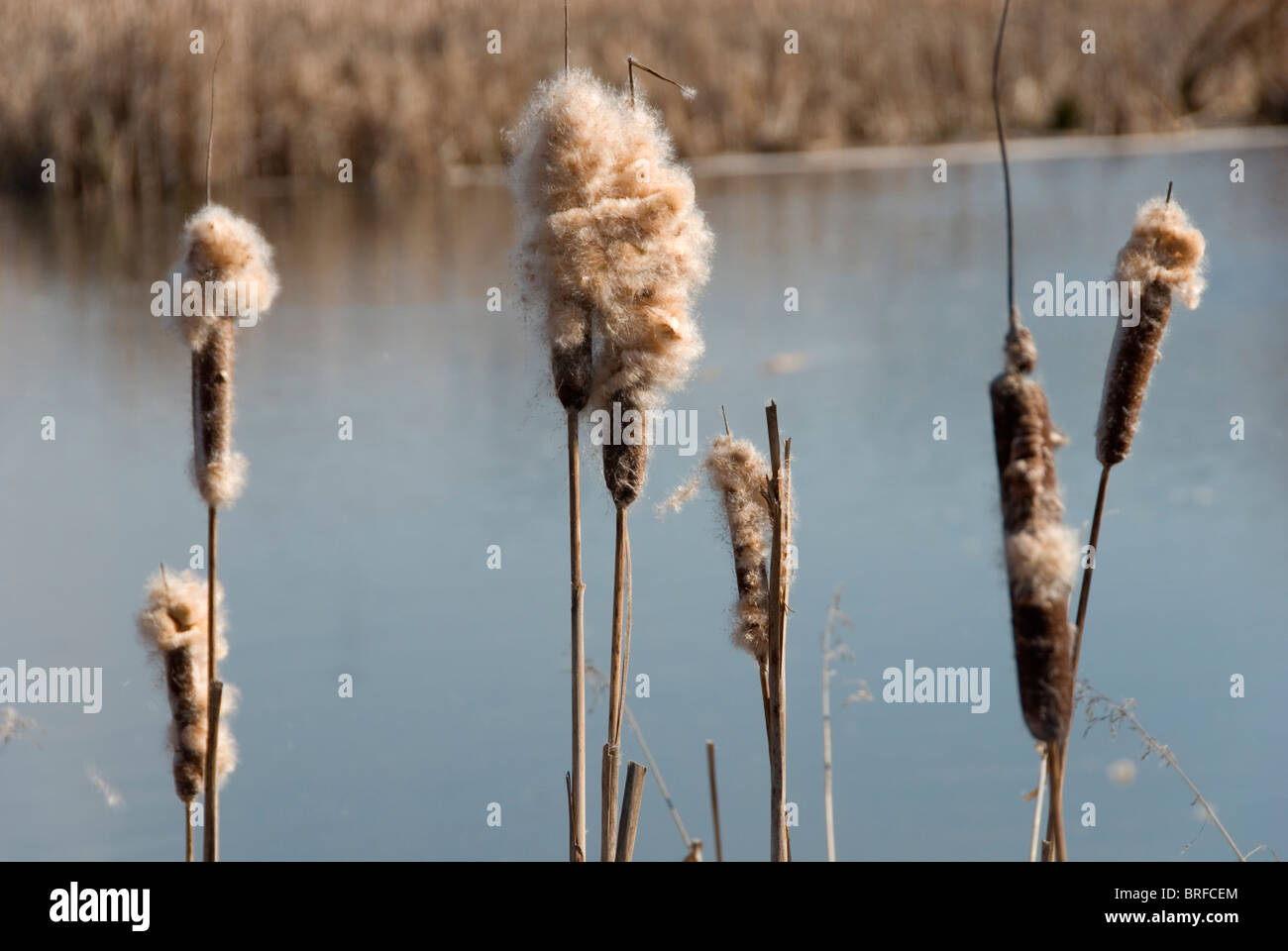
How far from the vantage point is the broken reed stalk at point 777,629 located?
1191 millimetres

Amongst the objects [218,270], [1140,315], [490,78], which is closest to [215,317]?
[218,270]

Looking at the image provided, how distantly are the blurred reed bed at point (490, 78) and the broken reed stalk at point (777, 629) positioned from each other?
4466mm

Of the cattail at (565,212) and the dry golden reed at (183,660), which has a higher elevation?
the cattail at (565,212)

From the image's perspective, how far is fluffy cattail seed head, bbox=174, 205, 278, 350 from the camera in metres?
1.07

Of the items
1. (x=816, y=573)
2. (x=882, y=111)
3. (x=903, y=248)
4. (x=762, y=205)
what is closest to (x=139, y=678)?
(x=816, y=573)

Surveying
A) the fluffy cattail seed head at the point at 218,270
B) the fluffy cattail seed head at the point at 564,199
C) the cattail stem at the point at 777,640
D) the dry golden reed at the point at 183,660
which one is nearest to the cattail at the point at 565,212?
the fluffy cattail seed head at the point at 564,199

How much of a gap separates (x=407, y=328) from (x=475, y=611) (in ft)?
5.56

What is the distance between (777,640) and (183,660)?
0.49m

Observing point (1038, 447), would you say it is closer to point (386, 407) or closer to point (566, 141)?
point (566, 141)

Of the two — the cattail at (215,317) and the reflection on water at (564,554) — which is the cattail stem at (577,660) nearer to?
the reflection on water at (564,554)

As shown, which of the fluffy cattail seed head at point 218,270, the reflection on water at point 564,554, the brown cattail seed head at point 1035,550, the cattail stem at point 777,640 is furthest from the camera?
the reflection on water at point 564,554

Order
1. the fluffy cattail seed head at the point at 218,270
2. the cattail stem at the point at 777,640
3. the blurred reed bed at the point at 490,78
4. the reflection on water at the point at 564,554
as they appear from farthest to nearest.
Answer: the blurred reed bed at the point at 490,78 → the reflection on water at the point at 564,554 → the cattail stem at the point at 777,640 → the fluffy cattail seed head at the point at 218,270

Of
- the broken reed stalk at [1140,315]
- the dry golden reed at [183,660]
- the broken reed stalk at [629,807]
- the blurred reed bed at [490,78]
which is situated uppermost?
the blurred reed bed at [490,78]

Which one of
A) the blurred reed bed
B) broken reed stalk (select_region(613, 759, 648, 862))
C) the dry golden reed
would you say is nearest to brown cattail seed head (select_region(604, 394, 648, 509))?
broken reed stalk (select_region(613, 759, 648, 862))
